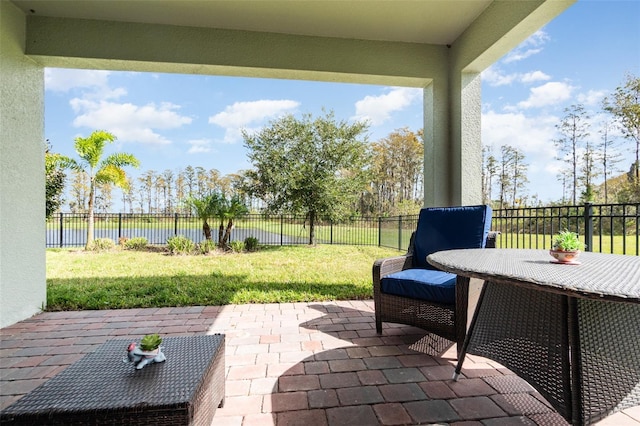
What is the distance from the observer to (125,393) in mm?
1073

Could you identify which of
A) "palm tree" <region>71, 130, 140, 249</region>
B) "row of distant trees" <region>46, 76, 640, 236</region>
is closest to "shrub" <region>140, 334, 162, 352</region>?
"row of distant trees" <region>46, 76, 640, 236</region>

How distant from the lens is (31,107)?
3.23 metres

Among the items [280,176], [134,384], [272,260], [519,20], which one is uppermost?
[519,20]

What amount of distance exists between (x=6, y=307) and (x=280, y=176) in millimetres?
6633

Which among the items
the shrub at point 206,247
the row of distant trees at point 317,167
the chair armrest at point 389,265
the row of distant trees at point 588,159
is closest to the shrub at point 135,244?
the row of distant trees at point 317,167

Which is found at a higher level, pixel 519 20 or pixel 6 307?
pixel 519 20

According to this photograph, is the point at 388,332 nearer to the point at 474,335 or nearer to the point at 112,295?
the point at 474,335

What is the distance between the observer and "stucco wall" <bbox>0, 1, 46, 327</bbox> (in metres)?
2.93

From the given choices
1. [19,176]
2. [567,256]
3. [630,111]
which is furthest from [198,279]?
[630,111]

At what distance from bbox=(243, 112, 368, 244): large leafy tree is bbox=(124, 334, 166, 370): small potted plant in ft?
25.5

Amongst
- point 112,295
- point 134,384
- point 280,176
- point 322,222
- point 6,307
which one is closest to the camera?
point 134,384

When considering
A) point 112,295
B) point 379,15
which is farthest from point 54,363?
point 379,15

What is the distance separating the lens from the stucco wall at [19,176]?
293cm

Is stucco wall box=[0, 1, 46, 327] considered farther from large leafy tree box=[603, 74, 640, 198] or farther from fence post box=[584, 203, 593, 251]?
large leafy tree box=[603, 74, 640, 198]
